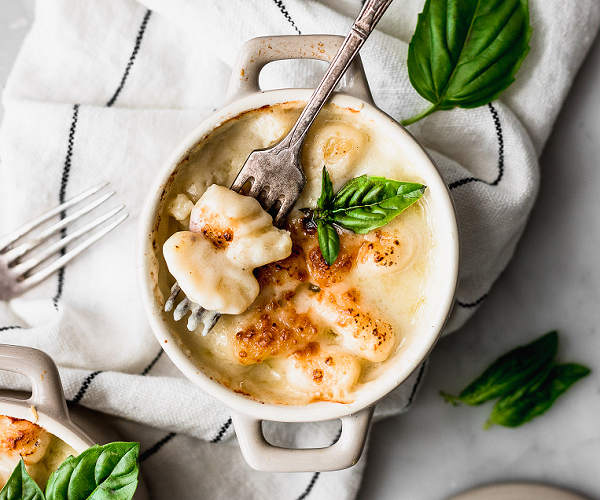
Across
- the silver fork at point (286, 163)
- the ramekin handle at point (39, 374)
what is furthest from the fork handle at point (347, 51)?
the ramekin handle at point (39, 374)

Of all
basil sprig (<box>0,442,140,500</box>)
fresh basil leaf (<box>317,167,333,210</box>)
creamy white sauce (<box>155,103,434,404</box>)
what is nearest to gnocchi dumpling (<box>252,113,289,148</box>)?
creamy white sauce (<box>155,103,434,404</box>)

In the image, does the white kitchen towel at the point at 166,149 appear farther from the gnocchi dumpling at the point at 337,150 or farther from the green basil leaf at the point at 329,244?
the green basil leaf at the point at 329,244

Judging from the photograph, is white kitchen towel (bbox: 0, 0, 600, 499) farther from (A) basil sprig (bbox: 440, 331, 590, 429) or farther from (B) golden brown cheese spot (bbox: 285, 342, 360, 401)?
(B) golden brown cheese spot (bbox: 285, 342, 360, 401)

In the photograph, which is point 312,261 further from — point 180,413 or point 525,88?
point 525,88

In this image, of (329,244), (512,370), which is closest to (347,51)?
(329,244)

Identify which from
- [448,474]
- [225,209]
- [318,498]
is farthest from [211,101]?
[448,474]

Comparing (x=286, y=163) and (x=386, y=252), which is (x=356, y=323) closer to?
(x=386, y=252)
